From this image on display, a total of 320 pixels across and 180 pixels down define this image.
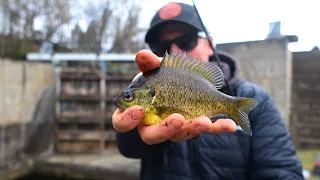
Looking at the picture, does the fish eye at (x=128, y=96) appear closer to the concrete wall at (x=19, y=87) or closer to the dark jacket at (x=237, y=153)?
the dark jacket at (x=237, y=153)

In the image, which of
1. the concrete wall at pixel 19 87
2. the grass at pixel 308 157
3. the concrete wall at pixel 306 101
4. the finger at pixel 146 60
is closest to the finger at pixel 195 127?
the finger at pixel 146 60

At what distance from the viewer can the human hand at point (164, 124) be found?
1.15 meters

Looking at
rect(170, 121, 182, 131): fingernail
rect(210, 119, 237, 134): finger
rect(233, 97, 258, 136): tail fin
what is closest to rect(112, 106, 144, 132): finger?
rect(170, 121, 182, 131): fingernail

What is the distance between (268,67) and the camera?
5.27 meters

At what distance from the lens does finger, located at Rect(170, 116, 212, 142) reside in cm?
115

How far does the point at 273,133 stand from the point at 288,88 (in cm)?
373

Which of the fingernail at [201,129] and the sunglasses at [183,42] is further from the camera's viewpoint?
the sunglasses at [183,42]

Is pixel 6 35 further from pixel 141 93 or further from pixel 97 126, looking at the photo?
pixel 141 93

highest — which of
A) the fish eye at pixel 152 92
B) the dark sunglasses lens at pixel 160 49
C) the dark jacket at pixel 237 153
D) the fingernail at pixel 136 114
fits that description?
the dark sunglasses lens at pixel 160 49

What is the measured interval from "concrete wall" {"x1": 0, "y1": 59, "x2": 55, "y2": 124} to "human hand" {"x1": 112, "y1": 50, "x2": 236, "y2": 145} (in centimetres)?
657

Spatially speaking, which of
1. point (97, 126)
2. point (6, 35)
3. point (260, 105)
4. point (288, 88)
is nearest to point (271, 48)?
point (288, 88)

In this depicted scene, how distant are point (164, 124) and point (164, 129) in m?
0.02

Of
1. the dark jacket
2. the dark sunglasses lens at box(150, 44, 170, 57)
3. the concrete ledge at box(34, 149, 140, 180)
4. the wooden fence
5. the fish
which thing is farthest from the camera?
the wooden fence

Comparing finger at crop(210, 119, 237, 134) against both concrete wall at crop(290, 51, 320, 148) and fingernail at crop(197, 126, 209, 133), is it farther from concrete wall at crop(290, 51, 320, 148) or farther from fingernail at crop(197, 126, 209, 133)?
concrete wall at crop(290, 51, 320, 148)
